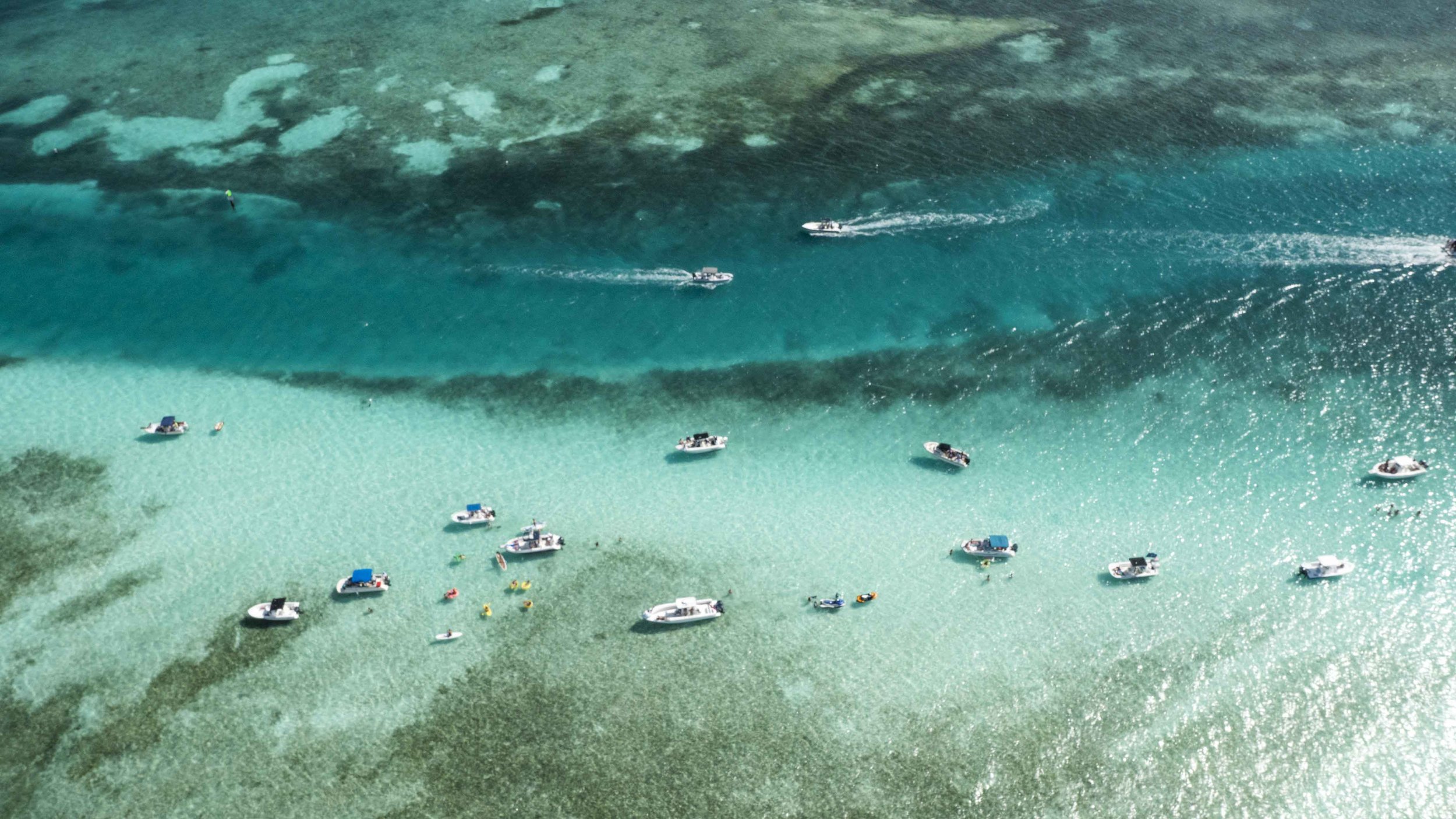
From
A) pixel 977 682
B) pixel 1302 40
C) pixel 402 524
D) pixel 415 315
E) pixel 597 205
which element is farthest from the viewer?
pixel 1302 40

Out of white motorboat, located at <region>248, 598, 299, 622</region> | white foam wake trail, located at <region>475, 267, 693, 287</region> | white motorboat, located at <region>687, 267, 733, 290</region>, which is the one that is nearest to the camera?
white motorboat, located at <region>248, 598, 299, 622</region>

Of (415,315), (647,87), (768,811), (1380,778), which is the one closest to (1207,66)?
(647,87)

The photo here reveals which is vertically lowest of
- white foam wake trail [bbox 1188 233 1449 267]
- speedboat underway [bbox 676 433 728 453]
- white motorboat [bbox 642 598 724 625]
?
white motorboat [bbox 642 598 724 625]

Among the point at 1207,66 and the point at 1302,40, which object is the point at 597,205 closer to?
the point at 1207,66

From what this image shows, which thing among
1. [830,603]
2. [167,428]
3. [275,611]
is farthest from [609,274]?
[275,611]

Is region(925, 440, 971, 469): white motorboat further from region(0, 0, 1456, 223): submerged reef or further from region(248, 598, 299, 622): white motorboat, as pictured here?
region(248, 598, 299, 622): white motorboat

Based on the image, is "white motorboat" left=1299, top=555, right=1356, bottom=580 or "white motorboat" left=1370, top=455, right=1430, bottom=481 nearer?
"white motorboat" left=1299, top=555, right=1356, bottom=580

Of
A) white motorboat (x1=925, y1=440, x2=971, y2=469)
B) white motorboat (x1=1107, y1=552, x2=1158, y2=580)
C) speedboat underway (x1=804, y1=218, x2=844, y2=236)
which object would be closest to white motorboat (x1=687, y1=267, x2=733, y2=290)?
speedboat underway (x1=804, y1=218, x2=844, y2=236)
